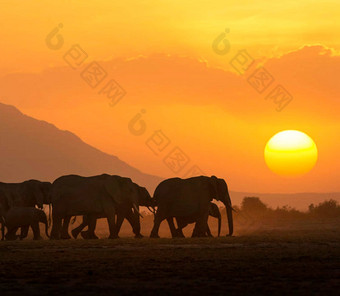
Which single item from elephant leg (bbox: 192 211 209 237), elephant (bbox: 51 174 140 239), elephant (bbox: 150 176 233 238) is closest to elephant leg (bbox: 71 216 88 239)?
elephant (bbox: 51 174 140 239)

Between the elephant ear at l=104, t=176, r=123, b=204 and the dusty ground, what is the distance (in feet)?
21.7

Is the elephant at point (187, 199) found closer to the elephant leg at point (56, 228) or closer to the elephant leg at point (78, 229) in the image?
Result: the elephant leg at point (78, 229)

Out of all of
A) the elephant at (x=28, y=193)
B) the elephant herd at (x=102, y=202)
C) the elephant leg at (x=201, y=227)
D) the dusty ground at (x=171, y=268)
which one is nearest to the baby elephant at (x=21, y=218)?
the elephant herd at (x=102, y=202)

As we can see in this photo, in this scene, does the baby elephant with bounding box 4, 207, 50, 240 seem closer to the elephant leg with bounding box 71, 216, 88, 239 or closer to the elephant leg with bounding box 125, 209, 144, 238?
the elephant leg with bounding box 71, 216, 88, 239

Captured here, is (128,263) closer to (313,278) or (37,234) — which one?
(313,278)

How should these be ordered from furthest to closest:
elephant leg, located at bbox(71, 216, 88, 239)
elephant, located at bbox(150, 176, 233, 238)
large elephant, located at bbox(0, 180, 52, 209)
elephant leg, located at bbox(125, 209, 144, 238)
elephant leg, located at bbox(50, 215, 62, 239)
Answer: large elephant, located at bbox(0, 180, 52, 209)
elephant leg, located at bbox(125, 209, 144, 238)
elephant leg, located at bbox(71, 216, 88, 239)
elephant, located at bbox(150, 176, 233, 238)
elephant leg, located at bbox(50, 215, 62, 239)

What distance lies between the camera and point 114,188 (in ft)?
132

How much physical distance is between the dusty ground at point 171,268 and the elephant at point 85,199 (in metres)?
6.06

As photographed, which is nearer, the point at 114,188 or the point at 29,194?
the point at 114,188

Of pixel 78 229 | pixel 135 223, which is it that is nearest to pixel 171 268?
pixel 135 223

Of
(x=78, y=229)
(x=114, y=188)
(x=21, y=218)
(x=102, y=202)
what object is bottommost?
(x=78, y=229)

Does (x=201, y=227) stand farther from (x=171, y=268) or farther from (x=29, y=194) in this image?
(x=171, y=268)

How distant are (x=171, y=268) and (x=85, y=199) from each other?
16.3 metres

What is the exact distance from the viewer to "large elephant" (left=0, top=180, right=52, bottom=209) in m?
44.0
